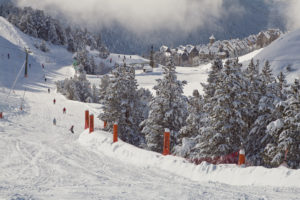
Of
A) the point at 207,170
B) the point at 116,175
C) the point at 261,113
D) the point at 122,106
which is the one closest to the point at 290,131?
the point at 261,113

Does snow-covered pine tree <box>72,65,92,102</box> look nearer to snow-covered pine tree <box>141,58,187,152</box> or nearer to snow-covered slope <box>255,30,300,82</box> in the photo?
snow-covered slope <box>255,30,300,82</box>

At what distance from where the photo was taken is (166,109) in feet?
64.6

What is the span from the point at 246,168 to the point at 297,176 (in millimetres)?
1334

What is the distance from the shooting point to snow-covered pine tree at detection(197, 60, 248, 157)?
14359mm

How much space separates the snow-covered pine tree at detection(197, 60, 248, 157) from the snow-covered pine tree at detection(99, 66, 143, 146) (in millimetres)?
8999

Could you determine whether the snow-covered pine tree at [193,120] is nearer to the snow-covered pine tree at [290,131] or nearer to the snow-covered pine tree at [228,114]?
the snow-covered pine tree at [228,114]

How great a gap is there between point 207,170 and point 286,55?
4653 centimetres

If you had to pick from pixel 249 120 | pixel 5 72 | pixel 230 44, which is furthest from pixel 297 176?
pixel 230 44

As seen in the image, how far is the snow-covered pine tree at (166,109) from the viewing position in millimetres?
19609

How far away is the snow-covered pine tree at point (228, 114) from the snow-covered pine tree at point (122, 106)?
354 inches

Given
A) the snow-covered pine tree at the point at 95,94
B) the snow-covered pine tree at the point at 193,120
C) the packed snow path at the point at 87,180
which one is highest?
the snow-covered pine tree at the point at 95,94

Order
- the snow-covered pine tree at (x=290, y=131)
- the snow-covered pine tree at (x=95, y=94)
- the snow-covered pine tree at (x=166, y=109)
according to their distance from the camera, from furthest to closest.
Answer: the snow-covered pine tree at (x=95, y=94)
the snow-covered pine tree at (x=166, y=109)
the snow-covered pine tree at (x=290, y=131)

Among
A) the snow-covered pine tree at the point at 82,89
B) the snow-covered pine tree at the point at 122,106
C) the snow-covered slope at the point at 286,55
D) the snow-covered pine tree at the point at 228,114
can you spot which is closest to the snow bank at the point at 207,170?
the snow-covered pine tree at the point at 228,114

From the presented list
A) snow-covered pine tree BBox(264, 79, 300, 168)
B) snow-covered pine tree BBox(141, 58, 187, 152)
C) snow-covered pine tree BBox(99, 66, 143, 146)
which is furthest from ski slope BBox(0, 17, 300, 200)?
snow-covered pine tree BBox(99, 66, 143, 146)
